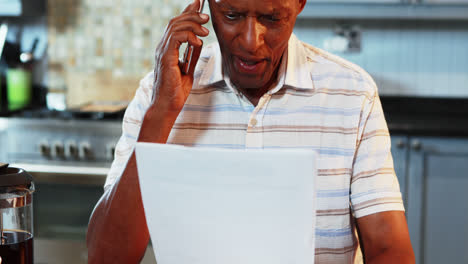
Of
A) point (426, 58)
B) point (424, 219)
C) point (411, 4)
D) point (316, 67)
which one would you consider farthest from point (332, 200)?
point (426, 58)

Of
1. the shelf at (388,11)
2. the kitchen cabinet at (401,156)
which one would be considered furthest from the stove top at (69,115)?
the kitchen cabinet at (401,156)

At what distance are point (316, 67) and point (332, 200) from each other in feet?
0.97

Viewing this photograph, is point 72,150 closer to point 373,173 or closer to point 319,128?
point 319,128

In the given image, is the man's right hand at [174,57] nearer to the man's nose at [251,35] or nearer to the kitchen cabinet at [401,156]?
the man's nose at [251,35]

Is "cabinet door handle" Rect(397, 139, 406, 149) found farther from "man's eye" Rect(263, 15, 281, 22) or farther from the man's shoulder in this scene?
"man's eye" Rect(263, 15, 281, 22)

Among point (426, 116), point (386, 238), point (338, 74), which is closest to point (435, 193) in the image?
point (426, 116)

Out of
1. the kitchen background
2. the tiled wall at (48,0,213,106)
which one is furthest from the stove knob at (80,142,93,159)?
the tiled wall at (48,0,213,106)

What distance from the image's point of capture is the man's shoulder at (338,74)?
1.23m

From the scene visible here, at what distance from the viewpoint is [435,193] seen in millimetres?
2494

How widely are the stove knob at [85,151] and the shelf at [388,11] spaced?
1.17 meters

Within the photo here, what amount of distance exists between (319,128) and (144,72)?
2.05 metres

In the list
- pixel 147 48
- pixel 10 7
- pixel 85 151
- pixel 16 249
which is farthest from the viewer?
pixel 147 48

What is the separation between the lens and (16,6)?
2.88 meters

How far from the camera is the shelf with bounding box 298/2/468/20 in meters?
2.68
